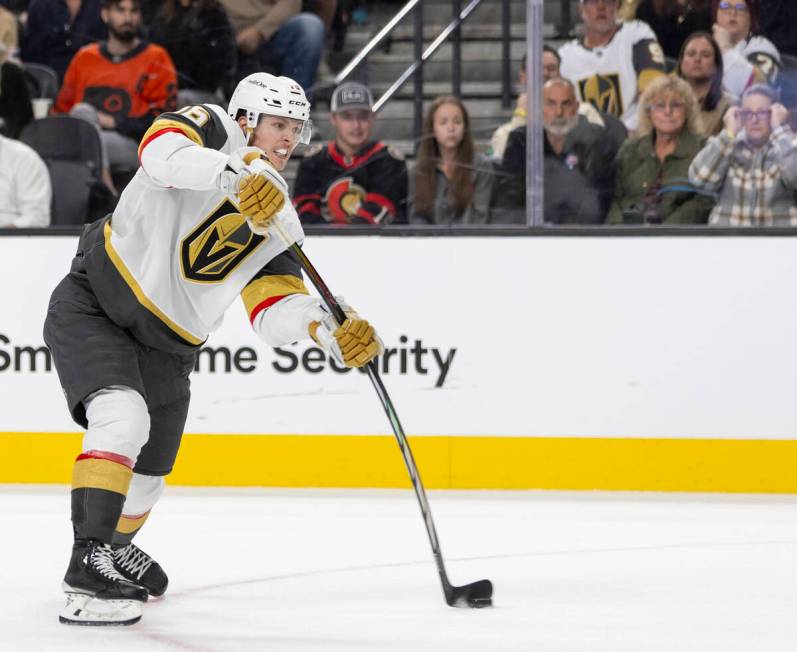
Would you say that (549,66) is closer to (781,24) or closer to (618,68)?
(618,68)

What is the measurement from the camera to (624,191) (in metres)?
4.56

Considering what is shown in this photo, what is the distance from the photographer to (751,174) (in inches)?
178

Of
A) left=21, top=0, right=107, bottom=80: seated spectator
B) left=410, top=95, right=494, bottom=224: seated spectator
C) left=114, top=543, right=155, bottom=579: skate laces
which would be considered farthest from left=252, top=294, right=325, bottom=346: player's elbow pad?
left=21, top=0, right=107, bottom=80: seated spectator

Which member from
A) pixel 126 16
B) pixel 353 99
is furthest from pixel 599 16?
pixel 126 16

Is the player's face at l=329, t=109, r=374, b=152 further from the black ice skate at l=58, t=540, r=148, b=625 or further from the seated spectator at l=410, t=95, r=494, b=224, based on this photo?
the black ice skate at l=58, t=540, r=148, b=625

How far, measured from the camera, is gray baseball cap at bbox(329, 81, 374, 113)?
474cm

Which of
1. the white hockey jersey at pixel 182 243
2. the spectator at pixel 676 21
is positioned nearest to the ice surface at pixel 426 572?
the white hockey jersey at pixel 182 243

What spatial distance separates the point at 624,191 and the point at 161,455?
208cm

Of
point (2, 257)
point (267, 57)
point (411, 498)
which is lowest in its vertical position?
point (411, 498)

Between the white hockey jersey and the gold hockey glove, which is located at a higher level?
the white hockey jersey

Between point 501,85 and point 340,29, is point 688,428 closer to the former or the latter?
point 501,85

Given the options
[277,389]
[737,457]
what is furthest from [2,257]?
[737,457]

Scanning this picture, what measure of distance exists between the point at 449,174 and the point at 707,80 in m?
0.87

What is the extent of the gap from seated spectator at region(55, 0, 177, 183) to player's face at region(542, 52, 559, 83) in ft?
4.18
